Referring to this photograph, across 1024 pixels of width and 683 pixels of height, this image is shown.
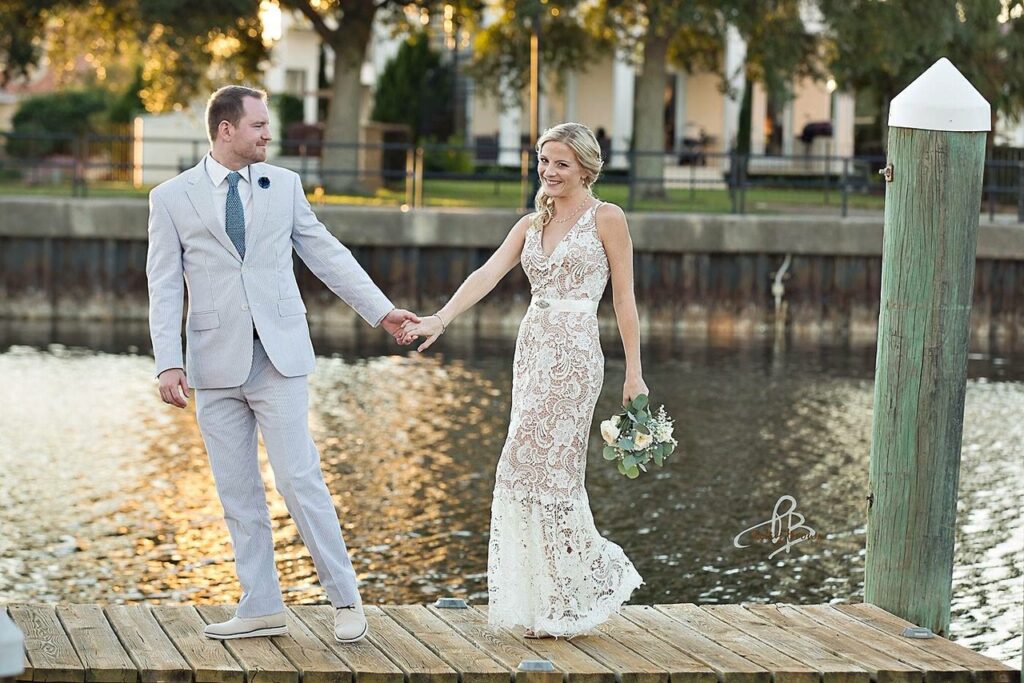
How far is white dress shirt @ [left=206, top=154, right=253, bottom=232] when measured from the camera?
689 centimetres

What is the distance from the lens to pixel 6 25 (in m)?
32.5

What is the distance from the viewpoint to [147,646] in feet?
23.1

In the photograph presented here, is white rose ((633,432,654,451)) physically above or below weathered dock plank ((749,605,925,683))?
above

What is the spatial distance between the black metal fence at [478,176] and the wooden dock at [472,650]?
1659cm

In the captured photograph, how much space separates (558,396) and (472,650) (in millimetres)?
992

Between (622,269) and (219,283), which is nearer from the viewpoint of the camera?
(219,283)

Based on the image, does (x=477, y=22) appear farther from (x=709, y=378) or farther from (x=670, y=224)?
(x=709, y=378)

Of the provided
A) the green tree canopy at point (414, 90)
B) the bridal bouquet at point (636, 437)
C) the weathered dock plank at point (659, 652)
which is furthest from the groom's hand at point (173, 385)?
the green tree canopy at point (414, 90)

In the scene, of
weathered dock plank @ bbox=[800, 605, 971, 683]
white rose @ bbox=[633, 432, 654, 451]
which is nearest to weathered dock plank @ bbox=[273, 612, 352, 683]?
white rose @ bbox=[633, 432, 654, 451]

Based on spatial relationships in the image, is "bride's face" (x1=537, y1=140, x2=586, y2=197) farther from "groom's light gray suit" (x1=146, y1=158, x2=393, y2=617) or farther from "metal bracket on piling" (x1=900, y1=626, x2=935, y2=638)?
"metal bracket on piling" (x1=900, y1=626, x2=935, y2=638)

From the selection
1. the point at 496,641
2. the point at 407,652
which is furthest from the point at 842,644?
the point at 407,652

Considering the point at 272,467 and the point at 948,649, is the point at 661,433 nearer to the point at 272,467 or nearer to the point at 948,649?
the point at 948,649

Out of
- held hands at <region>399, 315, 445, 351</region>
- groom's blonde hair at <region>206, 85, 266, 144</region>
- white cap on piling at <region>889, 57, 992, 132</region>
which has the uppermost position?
white cap on piling at <region>889, 57, 992, 132</region>

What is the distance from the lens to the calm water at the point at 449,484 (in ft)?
34.2
